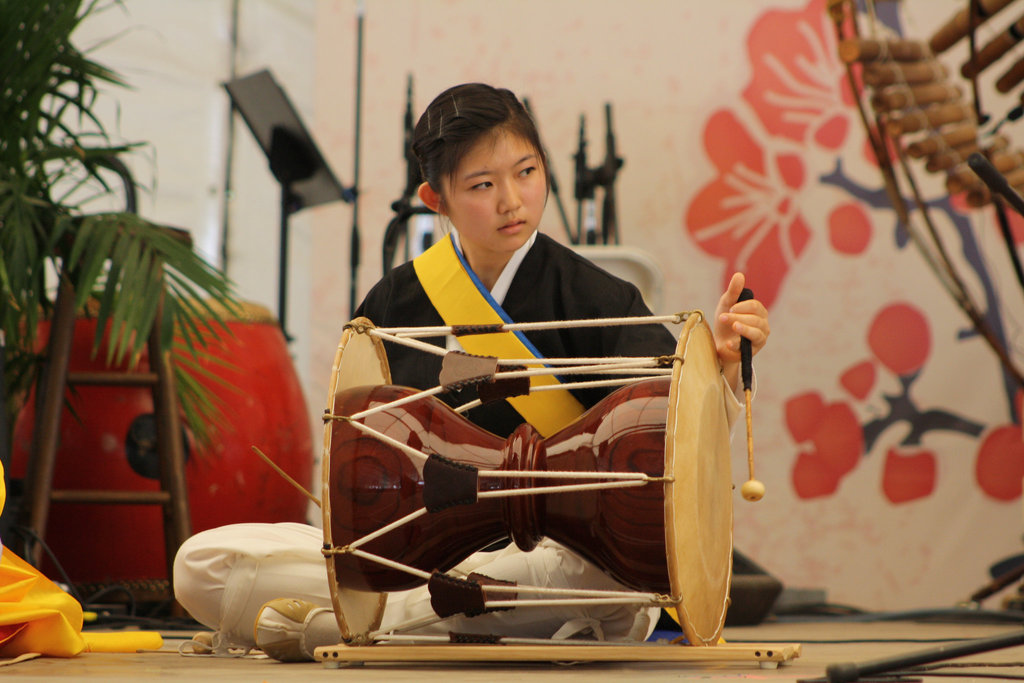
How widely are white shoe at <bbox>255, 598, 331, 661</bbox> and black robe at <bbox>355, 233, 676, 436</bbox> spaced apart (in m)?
0.37

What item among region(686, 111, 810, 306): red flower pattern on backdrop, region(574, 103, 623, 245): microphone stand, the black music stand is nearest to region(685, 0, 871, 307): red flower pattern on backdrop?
region(686, 111, 810, 306): red flower pattern on backdrop

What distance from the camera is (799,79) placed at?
3588mm

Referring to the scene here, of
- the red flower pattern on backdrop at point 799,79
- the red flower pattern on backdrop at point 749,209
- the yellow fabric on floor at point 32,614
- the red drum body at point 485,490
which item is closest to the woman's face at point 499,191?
the red drum body at point 485,490

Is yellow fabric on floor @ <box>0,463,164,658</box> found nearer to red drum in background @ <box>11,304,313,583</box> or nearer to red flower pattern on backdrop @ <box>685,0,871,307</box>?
red drum in background @ <box>11,304,313,583</box>

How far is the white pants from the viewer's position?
58.6 inches

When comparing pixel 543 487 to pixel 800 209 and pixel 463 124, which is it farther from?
pixel 800 209

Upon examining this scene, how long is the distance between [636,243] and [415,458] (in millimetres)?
2408

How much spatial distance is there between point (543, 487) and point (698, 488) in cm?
18

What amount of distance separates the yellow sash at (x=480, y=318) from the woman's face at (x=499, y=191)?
0.08 m

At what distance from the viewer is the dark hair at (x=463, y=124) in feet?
5.12

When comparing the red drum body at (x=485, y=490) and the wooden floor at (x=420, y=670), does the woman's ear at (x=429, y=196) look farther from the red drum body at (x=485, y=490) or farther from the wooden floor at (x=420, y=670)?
the wooden floor at (x=420, y=670)

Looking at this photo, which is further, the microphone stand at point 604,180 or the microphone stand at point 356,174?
the microphone stand at point 356,174

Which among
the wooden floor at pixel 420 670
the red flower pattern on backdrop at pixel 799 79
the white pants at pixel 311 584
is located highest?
the red flower pattern on backdrop at pixel 799 79

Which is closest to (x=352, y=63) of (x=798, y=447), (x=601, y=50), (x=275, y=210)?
(x=275, y=210)
